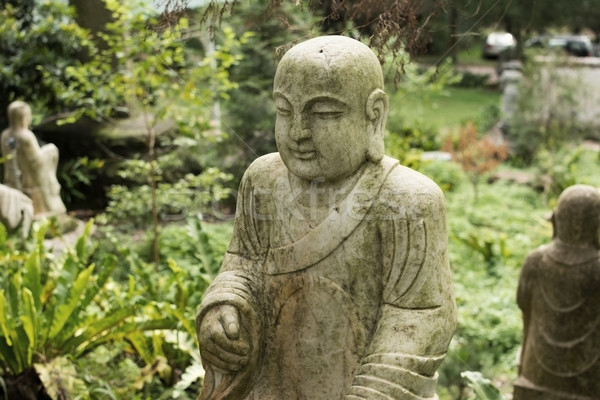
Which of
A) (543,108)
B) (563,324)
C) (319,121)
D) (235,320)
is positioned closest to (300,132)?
(319,121)

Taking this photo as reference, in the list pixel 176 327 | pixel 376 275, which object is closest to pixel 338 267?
pixel 376 275

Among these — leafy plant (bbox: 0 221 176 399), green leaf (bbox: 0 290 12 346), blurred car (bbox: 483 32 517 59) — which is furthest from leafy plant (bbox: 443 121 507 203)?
blurred car (bbox: 483 32 517 59)

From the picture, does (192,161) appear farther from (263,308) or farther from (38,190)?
(263,308)

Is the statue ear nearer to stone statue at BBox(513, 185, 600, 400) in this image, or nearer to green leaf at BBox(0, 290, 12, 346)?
stone statue at BBox(513, 185, 600, 400)

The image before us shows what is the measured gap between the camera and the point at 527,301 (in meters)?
5.06

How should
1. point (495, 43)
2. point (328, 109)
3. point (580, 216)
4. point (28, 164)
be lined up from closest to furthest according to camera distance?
point (328, 109) → point (580, 216) → point (28, 164) → point (495, 43)

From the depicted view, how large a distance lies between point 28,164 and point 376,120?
6865mm

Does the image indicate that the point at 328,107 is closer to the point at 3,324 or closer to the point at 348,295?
the point at 348,295

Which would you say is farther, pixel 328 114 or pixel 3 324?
pixel 3 324

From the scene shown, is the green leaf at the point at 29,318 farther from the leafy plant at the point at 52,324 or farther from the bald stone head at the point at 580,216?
the bald stone head at the point at 580,216

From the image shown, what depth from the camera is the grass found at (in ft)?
46.2

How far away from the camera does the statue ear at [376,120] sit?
2.93 meters

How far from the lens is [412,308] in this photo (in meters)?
2.92

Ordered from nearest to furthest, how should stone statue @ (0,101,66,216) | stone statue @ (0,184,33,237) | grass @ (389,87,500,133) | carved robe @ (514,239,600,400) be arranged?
carved robe @ (514,239,600,400)
stone statue @ (0,184,33,237)
stone statue @ (0,101,66,216)
grass @ (389,87,500,133)
